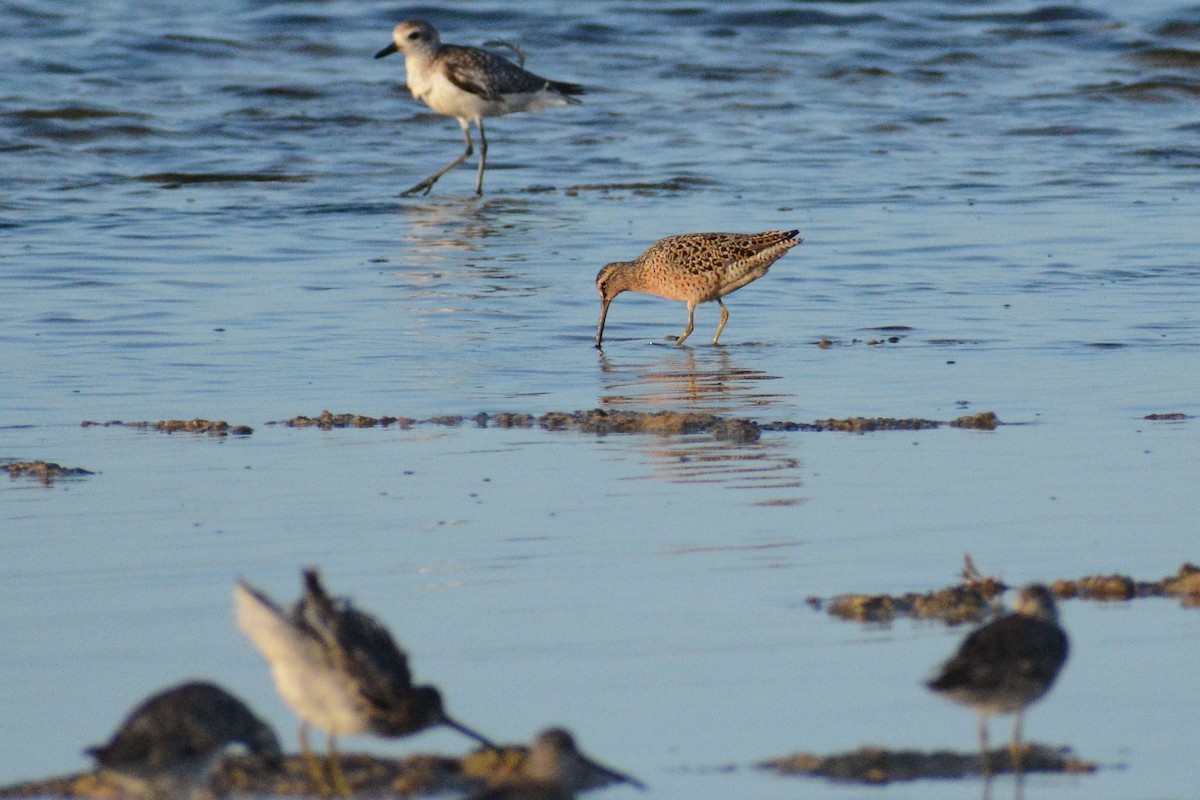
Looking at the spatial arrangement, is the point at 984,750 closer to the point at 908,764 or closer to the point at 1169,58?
the point at 908,764

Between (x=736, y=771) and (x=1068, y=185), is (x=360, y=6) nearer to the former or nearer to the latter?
(x=1068, y=185)

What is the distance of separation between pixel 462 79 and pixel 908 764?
16.2 meters

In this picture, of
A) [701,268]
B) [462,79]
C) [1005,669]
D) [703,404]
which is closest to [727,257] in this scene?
[701,268]

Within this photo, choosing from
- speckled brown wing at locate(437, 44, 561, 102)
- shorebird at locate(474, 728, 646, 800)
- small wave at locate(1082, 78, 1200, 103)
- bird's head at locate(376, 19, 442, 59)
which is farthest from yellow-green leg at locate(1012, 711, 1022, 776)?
small wave at locate(1082, 78, 1200, 103)

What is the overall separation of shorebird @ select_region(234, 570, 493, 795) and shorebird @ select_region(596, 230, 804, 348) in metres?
7.00

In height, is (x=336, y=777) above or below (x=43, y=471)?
below

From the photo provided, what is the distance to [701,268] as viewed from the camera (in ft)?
38.0

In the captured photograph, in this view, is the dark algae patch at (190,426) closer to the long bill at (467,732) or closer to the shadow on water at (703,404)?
the shadow on water at (703,404)

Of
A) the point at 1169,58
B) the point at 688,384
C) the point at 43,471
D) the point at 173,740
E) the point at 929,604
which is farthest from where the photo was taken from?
the point at 1169,58

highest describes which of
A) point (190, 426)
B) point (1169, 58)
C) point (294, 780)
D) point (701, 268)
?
point (1169, 58)

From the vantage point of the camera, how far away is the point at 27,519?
269 inches

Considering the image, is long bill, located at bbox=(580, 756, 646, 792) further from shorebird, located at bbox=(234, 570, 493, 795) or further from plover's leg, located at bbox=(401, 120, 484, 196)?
plover's leg, located at bbox=(401, 120, 484, 196)

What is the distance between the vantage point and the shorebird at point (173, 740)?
423cm

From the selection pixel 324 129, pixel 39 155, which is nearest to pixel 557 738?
pixel 39 155
